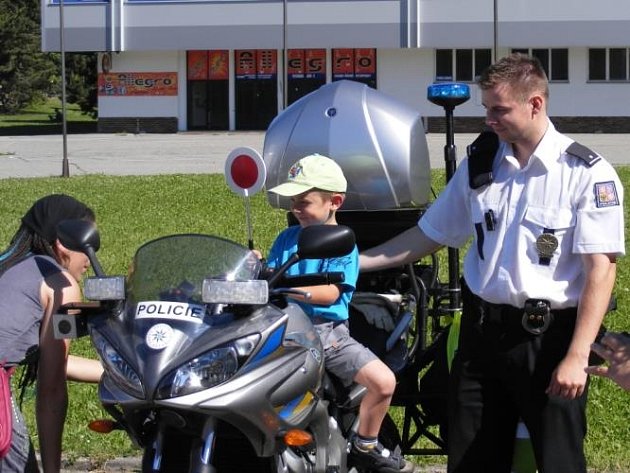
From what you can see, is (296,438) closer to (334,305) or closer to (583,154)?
(334,305)

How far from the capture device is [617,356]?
3.57 meters

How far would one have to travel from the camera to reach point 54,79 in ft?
236

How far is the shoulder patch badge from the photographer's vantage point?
Result: 4.06 meters

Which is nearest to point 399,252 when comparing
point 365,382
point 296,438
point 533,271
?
point 365,382

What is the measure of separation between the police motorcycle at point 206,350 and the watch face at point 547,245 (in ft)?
2.44

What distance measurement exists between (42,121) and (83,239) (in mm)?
59605

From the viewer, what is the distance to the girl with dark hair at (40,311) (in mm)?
4438

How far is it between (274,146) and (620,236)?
1984 mm

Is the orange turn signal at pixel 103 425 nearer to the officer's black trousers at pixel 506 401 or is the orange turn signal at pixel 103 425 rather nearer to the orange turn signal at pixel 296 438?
the orange turn signal at pixel 296 438

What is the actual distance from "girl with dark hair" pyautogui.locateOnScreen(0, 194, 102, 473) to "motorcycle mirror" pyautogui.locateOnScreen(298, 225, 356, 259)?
1114 mm

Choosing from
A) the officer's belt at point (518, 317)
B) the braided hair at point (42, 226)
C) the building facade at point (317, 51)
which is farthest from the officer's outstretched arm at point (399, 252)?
the building facade at point (317, 51)

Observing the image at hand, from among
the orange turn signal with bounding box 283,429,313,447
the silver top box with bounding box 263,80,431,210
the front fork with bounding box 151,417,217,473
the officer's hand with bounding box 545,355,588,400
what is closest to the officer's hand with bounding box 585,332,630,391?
the officer's hand with bounding box 545,355,588,400

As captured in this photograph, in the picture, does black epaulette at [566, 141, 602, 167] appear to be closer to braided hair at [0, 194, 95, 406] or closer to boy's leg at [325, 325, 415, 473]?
boy's leg at [325, 325, 415, 473]

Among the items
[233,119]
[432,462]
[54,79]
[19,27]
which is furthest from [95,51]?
[432,462]
